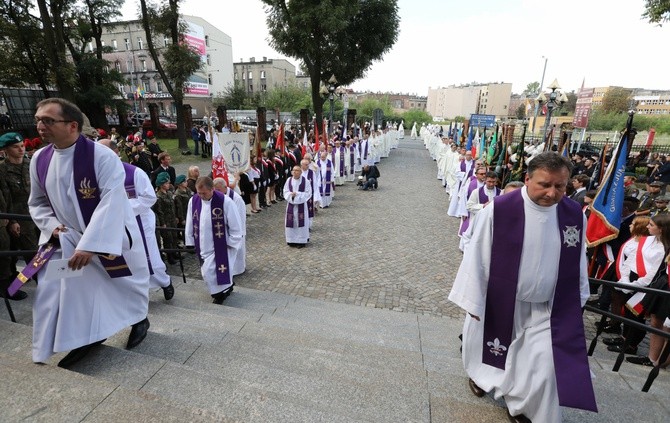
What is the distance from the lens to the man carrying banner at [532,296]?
2.29 m

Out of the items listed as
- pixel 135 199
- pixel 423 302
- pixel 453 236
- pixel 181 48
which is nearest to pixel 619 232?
pixel 423 302

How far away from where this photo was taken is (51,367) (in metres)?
2.20

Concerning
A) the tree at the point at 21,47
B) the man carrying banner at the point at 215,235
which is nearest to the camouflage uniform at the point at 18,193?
the man carrying banner at the point at 215,235

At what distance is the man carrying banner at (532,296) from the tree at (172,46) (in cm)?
1929

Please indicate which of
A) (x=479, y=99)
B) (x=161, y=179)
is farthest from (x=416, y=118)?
(x=161, y=179)

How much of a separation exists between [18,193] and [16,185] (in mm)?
114

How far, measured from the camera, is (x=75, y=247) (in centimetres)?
259

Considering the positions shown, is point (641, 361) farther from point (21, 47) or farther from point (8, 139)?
point (21, 47)

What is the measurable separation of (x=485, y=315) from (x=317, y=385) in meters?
1.33

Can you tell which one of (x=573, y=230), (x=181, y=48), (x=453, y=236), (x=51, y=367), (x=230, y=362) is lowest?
(x=453, y=236)

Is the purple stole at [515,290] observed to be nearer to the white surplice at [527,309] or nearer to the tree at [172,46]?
the white surplice at [527,309]

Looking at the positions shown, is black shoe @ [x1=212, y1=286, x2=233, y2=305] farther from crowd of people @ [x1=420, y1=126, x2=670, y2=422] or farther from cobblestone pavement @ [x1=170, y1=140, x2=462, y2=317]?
crowd of people @ [x1=420, y1=126, x2=670, y2=422]

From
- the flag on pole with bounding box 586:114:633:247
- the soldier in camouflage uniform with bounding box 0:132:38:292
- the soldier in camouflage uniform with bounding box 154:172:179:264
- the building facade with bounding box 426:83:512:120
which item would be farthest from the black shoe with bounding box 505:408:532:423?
the building facade with bounding box 426:83:512:120

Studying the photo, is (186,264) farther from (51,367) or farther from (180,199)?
(51,367)
